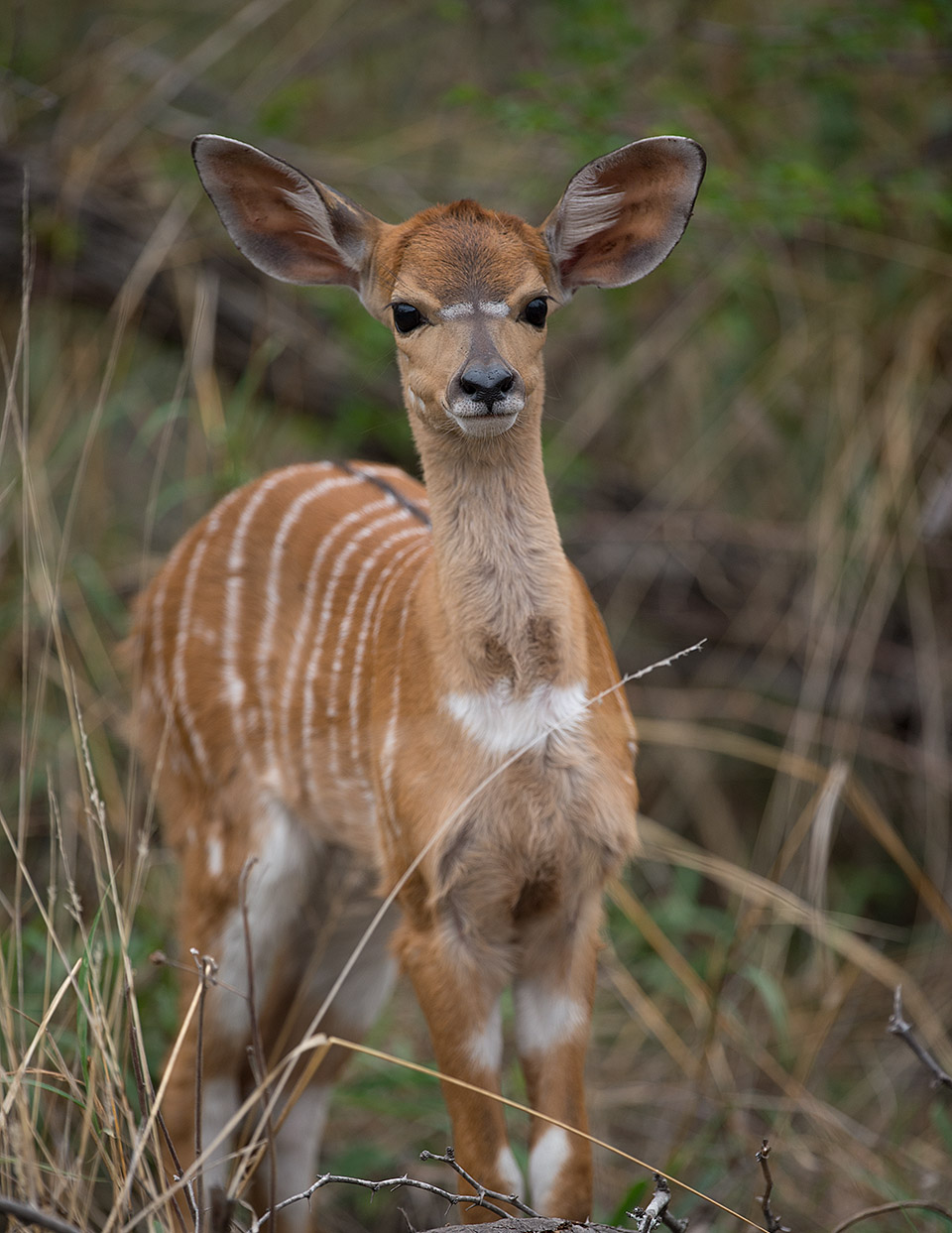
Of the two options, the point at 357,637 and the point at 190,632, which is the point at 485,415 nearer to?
the point at 357,637

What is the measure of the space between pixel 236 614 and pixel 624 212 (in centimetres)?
138

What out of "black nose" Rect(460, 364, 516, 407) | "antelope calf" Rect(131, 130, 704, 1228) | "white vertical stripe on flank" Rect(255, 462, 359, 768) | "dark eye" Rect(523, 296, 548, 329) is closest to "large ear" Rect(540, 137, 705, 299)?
"antelope calf" Rect(131, 130, 704, 1228)

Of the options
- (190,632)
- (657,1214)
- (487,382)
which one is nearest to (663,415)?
(190,632)

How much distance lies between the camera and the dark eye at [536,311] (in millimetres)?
2455

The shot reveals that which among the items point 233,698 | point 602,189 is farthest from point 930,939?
point 602,189

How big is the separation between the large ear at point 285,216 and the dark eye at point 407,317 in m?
0.29

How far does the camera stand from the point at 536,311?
2.47 m

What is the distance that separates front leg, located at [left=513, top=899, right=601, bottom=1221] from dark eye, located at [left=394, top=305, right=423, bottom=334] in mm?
1090

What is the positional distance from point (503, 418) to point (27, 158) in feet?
10.0

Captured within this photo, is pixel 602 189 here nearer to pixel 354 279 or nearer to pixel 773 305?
pixel 354 279

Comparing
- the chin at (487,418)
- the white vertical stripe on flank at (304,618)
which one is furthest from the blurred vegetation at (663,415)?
the chin at (487,418)

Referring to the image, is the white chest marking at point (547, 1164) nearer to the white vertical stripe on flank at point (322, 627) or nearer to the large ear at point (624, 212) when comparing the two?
the white vertical stripe on flank at point (322, 627)

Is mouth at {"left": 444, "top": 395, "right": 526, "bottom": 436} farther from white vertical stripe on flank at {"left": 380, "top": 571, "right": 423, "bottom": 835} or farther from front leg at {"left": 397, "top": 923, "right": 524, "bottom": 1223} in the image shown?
front leg at {"left": 397, "top": 923, "right": 524, "bottom": 1223}

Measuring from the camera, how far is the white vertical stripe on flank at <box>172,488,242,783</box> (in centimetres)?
330
